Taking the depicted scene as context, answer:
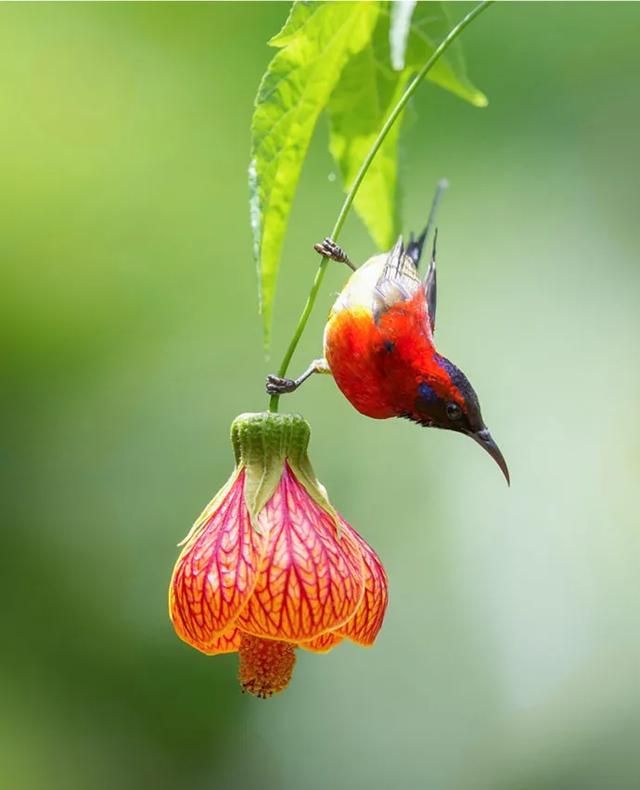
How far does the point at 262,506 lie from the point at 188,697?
2.17 m

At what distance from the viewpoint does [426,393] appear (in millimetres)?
1514

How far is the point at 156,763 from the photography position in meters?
3.46

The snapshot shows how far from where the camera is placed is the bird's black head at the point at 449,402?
4.93ft

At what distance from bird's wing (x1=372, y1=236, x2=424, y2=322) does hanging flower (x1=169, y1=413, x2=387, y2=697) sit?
0.23m

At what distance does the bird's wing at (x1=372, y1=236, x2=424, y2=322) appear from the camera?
1502 mm

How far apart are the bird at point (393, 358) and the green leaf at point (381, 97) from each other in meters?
0.06

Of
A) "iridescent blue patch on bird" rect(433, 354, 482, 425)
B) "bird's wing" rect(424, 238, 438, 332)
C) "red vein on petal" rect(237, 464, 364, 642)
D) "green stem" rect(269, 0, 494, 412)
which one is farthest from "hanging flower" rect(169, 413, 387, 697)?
"bird's wing" rect(424, 238, 438, 332)

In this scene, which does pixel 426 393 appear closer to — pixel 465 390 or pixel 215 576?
pixel 465 390

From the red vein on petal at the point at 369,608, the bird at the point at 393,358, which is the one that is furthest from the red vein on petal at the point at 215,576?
the bird at the point at 393,358

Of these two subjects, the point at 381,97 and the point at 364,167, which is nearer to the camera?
the point at 364,167

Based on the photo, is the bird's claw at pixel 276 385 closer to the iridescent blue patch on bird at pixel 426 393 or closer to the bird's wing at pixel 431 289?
the iridescent blue patch on bird at pixel 426 393

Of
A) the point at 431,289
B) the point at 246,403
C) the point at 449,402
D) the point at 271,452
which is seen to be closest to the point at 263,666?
the point at 271,452

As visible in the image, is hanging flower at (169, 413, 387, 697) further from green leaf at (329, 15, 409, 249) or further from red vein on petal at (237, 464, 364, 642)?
green leaf at (329, 15, 409, 249)

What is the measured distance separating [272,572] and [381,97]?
605 millimetres
